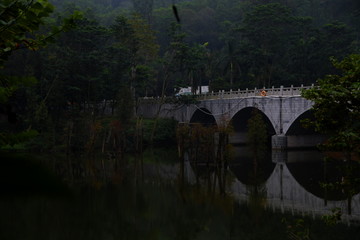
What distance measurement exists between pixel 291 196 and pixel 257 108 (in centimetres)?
2658

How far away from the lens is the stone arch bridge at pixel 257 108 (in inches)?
1870

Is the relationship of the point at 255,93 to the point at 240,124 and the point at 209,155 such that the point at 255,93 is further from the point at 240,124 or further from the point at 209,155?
the point at 209,155

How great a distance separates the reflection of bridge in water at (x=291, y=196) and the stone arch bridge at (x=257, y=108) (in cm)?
862

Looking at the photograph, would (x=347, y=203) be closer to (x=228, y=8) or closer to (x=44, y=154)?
(x=44, y=154)

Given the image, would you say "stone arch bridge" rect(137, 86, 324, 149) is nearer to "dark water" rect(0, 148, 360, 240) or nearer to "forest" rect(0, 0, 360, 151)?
"forest" rect(0, 0, 360, 151)

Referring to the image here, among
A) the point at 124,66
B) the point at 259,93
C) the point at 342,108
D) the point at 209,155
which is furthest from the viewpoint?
the point at 124,66

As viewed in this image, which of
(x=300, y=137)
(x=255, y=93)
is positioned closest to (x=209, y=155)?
(x=300, y=137)

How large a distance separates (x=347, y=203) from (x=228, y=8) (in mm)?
84584

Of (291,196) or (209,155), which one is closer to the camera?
(291,196)

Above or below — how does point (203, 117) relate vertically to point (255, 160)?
above

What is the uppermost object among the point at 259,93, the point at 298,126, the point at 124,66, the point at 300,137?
the point at 124,66

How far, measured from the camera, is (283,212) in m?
22.0

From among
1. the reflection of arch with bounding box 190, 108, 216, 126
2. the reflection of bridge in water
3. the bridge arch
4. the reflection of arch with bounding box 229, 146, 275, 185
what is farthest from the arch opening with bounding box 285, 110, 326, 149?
the reflection of arch with bounding box 190, 108, 216, 126

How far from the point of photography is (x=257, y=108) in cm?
5200
